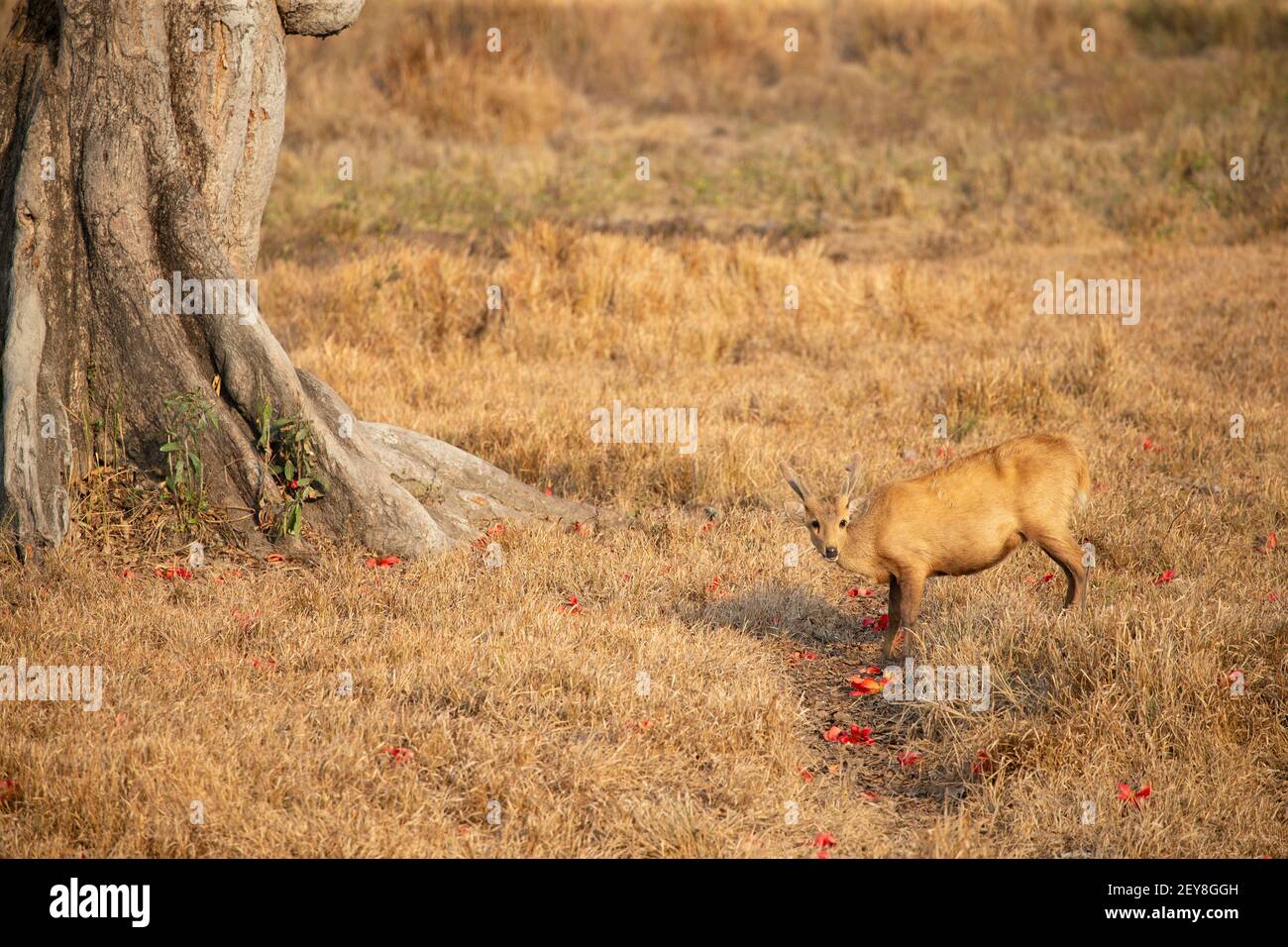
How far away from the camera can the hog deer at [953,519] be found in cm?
582

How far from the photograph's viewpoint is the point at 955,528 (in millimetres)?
5871

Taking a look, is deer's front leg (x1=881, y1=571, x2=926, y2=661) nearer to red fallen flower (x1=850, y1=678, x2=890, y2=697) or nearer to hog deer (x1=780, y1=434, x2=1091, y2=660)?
hog deer (x1=780, y1=434, x2=1091, y2=660)

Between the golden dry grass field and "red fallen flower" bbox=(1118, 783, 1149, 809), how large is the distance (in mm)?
35

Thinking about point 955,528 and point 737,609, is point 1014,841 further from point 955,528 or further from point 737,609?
point 737,609

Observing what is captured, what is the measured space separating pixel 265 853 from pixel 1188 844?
316 cm
